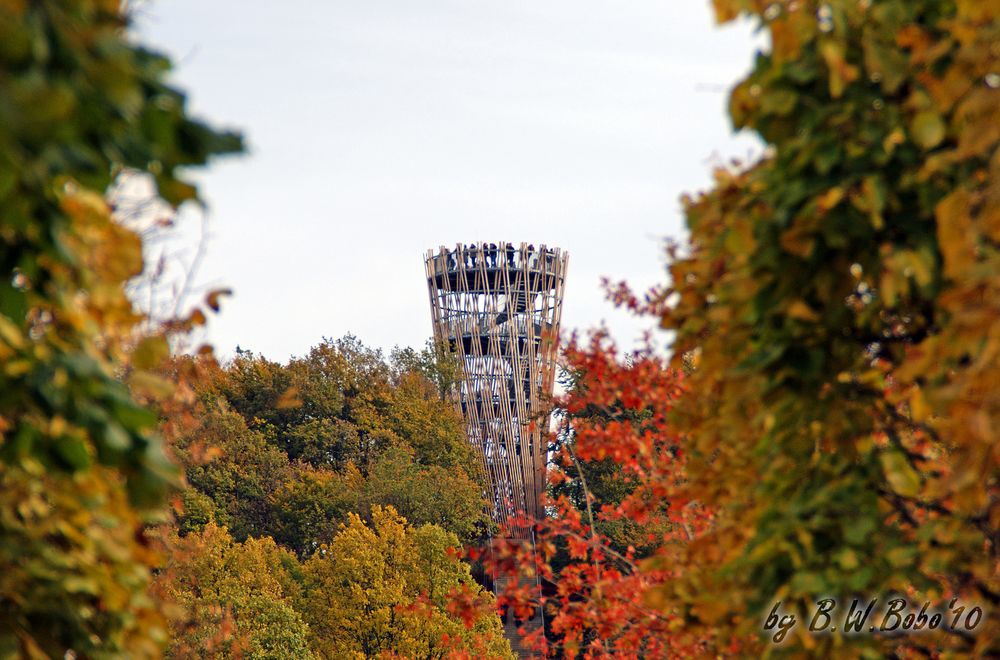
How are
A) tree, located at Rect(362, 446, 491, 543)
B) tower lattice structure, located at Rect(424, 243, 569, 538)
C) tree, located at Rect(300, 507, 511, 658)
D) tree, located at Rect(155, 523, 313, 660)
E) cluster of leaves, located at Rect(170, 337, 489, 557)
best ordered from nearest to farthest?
tree, located at Rect(155, 523, 313, 660)
tree, located at Rect(300, 507, 511, 658)
tree, located at Rect(362, 446, 491, 543)
cluster of leaves, located at Rect(170, 337, 489, 557)
tower lattice structure, located at Rect(424, 243, 569, 538)

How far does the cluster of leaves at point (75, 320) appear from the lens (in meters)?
2.29

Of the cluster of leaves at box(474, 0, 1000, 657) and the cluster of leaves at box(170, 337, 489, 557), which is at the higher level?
the cluster of leaves at box(170, 337, 489, 557)

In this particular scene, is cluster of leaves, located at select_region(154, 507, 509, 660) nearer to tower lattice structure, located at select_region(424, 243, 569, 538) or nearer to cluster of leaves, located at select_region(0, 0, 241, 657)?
tower lattice structure, located at select_region(424, 243, 569, 538)

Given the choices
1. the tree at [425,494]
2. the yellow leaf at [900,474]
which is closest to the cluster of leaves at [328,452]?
the tree at [425,494]

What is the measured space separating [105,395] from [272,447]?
34.5 m

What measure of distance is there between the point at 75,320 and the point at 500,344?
1327 inches

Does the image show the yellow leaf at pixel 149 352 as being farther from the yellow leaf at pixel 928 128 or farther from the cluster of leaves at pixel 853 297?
the yellow leaf at pixel 928 128

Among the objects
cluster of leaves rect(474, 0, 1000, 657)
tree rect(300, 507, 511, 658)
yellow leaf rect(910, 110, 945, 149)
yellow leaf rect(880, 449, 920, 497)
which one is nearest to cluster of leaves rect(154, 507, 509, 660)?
tree rect(300, 507, 511, 658)

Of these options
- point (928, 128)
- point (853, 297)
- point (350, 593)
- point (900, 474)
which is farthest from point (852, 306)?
point (350, 593)

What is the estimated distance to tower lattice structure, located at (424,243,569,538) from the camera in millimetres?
36188

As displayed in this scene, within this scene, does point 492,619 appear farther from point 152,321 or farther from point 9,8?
point 9,8

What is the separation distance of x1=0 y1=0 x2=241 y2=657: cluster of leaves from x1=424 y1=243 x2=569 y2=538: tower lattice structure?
3273 cm

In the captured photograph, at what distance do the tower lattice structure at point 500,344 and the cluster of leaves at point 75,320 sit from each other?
32.7 meters

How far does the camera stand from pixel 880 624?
362cm
